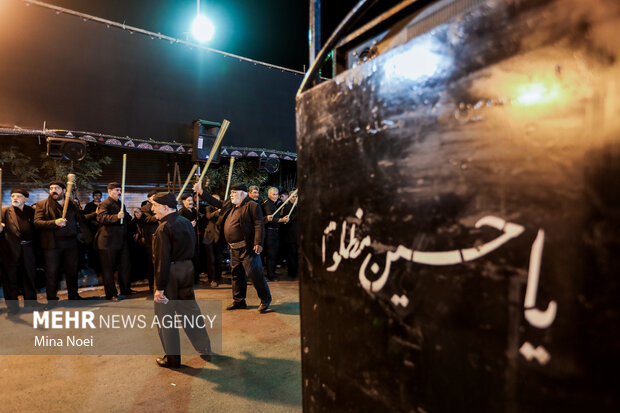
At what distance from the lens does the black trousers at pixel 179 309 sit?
13.0ft

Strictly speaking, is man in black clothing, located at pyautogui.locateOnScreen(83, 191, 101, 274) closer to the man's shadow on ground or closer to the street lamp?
the man's shadow on ground

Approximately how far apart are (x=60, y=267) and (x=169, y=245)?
401cm

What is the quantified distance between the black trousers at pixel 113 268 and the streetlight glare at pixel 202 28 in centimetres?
772

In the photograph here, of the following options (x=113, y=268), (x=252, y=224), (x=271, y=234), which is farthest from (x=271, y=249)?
(x=113, y=268)

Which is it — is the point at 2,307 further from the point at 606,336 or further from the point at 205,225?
the point at 606,336

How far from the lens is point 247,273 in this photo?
5766 millimetres

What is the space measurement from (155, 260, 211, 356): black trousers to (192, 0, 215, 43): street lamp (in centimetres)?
972

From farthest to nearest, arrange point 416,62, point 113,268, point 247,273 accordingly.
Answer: point 113,268
point 247,273
point 416,62

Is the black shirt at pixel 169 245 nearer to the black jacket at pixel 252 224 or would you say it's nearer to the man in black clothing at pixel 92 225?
the black jacket at pixel 252 224

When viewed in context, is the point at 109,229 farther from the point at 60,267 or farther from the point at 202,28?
the point at 202,28

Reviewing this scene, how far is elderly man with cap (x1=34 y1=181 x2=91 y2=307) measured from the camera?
20.4 ft

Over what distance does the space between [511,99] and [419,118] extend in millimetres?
254

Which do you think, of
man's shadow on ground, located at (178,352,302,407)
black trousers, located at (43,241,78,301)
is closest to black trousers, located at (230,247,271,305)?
man's shadow on ground, located at (178,352,302,407)

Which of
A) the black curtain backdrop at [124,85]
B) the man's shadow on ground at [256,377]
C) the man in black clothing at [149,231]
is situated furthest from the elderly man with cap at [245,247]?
the black curtain backdrop at [124,85]
